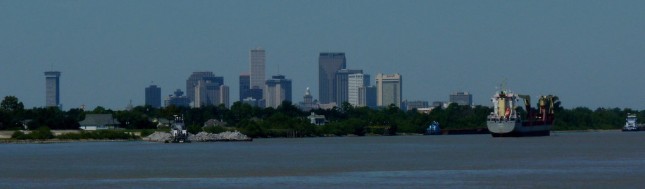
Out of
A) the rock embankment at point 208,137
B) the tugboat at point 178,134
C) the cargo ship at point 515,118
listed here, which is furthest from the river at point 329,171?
the cargo ship at point 515,118

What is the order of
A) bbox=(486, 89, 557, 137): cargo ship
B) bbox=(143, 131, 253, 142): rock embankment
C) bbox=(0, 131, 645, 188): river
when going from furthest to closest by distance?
bbox=(486, 89, 557, 137): cargo ship
bbox=(143, 131, 253, 142): rock embankment
bbox=(0, 131, 645, 188): river

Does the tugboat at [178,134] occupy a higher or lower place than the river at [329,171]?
higher

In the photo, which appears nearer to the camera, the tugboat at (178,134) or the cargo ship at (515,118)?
the tugboat at (178,134)

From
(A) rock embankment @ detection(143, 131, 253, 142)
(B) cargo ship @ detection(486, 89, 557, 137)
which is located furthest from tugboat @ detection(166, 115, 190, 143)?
(B) cargo ship @ detection(486, 89, 557, 137)

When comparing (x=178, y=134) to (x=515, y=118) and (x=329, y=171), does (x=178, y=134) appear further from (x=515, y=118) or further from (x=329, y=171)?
(x=329, y=171)

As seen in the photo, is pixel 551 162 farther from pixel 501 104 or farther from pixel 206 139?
pixel 501 104

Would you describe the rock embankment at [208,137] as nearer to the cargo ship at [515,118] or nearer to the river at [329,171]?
the cargo ship at [515,118]

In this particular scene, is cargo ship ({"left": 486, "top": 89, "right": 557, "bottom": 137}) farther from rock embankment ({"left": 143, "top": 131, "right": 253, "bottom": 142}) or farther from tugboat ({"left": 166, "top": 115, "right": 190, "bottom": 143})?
tugboat ({"left": 166, "top": 115, "right": 190, "bottom": 143})

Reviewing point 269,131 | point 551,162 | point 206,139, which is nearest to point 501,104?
point 269,131

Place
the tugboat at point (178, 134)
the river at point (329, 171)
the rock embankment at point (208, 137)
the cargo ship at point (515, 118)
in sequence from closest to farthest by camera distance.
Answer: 1. the river at point (329, 171)
2. the tugboat at point (178, 134)
3. the rock embankment at point (208, 137)
4. the cargo ship at point (515, 118)
